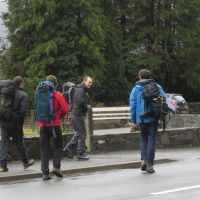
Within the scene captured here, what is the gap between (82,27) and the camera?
46.4 meters

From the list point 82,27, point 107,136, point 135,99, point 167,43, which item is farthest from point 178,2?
point 135,99

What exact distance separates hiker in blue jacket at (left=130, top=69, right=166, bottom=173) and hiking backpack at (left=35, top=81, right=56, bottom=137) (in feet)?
5.64

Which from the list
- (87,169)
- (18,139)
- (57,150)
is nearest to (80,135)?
(87,169)

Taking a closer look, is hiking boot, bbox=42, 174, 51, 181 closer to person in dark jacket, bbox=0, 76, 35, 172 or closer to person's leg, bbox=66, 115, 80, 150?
person in dark jacket, bbox=0, 76, 35, 172

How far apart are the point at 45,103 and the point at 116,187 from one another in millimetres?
2248

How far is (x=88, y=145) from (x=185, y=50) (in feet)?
116

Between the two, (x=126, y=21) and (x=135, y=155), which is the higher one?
(x=126, y=21)

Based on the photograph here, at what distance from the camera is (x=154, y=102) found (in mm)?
12844

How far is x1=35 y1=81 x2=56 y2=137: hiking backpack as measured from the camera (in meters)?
12.2

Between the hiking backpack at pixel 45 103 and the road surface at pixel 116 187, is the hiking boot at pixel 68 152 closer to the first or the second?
the road surface at pixel 116 187

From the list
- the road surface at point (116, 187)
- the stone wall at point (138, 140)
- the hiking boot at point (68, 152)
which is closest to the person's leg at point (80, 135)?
the hiking boot at point (68, 152)

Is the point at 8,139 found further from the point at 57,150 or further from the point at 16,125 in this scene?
the point at 57,150

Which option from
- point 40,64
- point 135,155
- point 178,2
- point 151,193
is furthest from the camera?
point 178,2

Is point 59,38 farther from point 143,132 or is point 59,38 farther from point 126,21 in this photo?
point 143,132
